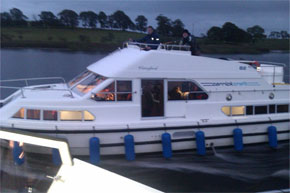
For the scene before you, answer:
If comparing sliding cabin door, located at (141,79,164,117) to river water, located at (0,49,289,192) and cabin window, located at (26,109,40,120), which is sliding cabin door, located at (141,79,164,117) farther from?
cabin window, located at (26,109,40,120)

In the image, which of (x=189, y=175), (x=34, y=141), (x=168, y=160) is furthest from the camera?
(x=168, y=160)

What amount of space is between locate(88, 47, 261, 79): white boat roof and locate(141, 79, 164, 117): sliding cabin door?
174 millimetres

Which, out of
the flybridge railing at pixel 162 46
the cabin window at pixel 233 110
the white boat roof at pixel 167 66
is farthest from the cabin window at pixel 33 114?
the cabin window at pixel 233 110

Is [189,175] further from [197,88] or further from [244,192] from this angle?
[197,88]

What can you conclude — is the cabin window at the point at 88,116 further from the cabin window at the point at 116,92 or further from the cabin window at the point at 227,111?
the cabin window at the point at 227,111

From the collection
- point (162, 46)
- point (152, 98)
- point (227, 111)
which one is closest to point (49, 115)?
point (152, 98)

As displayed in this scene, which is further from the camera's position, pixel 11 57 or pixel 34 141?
pixel 11 57

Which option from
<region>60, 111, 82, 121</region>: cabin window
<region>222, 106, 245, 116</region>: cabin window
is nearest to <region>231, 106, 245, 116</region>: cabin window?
<region>222, 106, 245, 116</region>: cabin window

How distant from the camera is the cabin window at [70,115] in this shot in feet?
21.4

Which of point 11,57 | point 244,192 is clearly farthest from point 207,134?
point 11,57

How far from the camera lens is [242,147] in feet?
23.9

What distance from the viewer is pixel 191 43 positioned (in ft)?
25.5

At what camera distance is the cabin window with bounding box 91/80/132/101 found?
6707 mm

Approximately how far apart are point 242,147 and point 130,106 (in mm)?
2705
